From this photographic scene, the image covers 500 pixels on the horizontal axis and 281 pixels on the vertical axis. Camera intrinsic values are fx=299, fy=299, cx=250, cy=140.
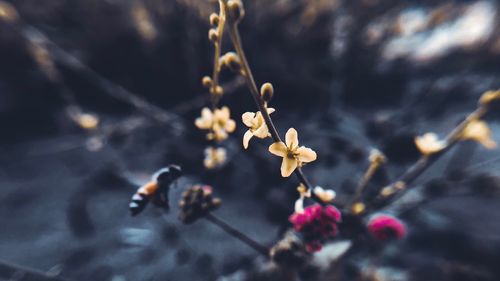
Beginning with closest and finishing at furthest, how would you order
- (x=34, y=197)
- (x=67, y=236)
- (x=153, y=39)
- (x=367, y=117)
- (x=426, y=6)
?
(x=67, y=236)
(x=34, y=197)
(x=153, y=39)
(x=367, y=117)
(x=426, y=6)

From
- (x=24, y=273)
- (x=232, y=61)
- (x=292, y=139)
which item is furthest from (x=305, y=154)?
(x=24, y=273)

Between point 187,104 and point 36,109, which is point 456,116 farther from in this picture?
point 36,109

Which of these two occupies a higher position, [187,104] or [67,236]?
[187,104]

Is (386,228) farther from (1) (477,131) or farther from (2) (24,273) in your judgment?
(2) (24,273)

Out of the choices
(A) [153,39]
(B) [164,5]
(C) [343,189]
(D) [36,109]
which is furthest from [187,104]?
(C) [343,189]

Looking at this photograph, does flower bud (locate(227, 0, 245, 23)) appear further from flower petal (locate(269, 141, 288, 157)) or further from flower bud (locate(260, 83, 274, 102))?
flower petal (locate(269, 141, 288, 157))

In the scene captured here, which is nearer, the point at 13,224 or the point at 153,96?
the point at 13,224

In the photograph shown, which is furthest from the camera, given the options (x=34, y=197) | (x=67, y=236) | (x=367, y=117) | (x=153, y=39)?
(x=367, y=117)
